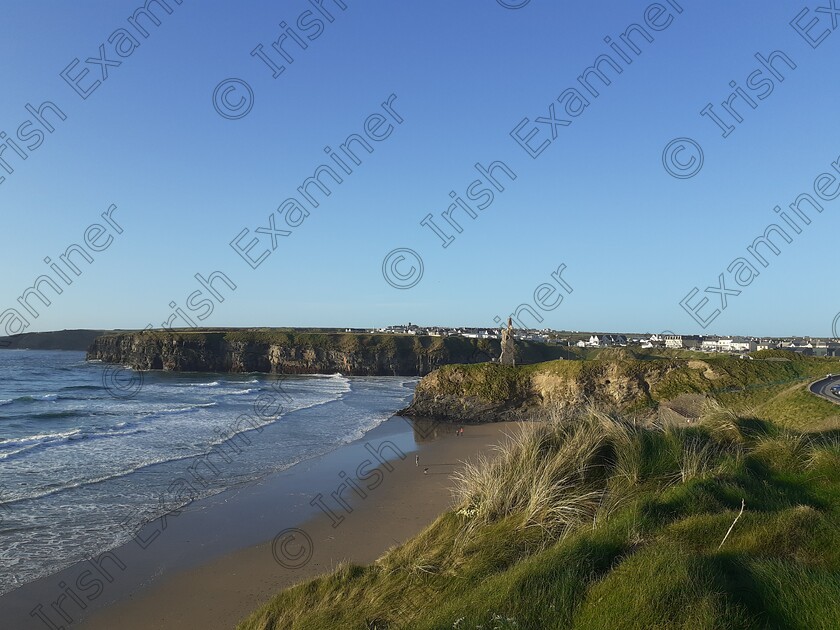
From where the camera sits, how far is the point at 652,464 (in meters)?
7.67

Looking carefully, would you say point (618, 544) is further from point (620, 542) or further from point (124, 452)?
point (124, 452)

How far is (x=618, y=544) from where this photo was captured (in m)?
5.26

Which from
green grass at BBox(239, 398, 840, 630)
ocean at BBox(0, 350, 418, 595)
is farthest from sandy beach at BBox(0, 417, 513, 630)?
green grass at BBox(239, 398, 840, 630)

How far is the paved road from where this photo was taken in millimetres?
19584

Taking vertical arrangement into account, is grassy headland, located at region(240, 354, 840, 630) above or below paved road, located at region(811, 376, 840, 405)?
above

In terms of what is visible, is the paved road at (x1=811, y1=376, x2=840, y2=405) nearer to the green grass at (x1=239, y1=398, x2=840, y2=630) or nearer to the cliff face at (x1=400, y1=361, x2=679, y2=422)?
the cliff face at (x1=400, y1=361, x2=679, y2=422)

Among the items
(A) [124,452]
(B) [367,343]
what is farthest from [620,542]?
(B) [367,343]

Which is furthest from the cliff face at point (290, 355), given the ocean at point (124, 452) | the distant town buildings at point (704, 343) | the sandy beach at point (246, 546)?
the sandy beach at point (246, 546)

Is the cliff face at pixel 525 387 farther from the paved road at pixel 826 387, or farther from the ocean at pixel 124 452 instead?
the paved road at pixel 826 387

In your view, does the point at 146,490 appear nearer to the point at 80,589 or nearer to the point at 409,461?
the point at 80,589

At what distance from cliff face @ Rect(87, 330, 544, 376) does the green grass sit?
8546cm

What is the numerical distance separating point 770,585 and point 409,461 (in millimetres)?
20319

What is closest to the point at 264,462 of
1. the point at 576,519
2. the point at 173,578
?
the point at 173,578

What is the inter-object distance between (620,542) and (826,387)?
78.7 ft
